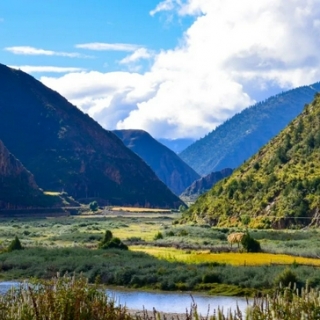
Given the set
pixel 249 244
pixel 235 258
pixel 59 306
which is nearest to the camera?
pixel 59 306

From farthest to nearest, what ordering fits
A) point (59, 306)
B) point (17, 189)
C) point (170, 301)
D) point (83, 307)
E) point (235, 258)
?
point (17, 189), point (235, 258), point (170, 301), point (83, 307), point (59, 306)

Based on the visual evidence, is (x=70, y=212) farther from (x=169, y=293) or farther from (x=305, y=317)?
(x=305, y=317)

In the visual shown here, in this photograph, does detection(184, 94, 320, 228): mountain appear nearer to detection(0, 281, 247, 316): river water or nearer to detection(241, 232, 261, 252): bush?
detection(241, 232, 261, 252): bush

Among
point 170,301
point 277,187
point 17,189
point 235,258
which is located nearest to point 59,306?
point 170,301

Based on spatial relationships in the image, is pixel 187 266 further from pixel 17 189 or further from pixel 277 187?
pixel 17 189

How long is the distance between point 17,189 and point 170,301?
134 metres

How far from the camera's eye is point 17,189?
162375mm

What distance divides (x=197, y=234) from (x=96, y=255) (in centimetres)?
2371

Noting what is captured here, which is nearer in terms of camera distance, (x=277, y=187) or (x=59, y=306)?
(x=59, y=306)

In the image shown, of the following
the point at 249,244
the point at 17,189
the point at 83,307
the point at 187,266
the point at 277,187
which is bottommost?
the point at 187,266

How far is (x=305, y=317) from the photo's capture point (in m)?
13.4

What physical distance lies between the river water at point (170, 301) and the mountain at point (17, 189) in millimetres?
122482

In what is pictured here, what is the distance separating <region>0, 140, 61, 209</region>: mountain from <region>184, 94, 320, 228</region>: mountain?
60.2 m

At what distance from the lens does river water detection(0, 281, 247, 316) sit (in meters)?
30.2
